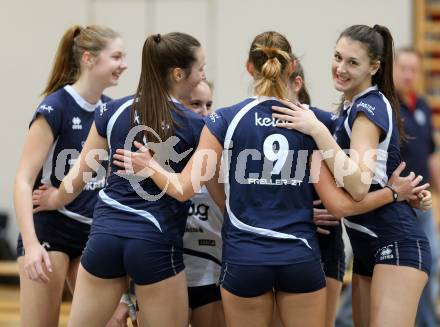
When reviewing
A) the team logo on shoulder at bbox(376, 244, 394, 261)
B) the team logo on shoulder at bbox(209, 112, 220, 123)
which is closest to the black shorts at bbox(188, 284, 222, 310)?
the team logo on shoulder at bbox(376, 244, 394, 261)

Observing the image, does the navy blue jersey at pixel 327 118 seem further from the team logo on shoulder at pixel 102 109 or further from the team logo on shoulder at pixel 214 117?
the team logo on shoulder at pixel 102 109

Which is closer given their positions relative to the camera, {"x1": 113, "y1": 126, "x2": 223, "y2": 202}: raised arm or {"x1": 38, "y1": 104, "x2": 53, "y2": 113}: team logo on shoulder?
{"x1": 113, "y1": 126, "x2": 223, "y2": 202}: raised arm

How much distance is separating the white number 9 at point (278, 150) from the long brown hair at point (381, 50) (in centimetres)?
66

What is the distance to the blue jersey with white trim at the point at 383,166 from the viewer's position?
343 cm

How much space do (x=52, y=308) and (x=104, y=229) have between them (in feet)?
2.56

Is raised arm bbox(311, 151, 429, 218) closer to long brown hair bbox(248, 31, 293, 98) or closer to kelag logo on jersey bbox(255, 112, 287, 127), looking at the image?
kelag logo on jersey bbox(255, 112, 287, 127)

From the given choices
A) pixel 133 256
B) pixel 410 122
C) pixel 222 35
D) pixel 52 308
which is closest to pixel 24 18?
pixel 222 35

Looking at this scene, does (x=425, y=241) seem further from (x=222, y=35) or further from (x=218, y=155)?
(x=222, y=35)

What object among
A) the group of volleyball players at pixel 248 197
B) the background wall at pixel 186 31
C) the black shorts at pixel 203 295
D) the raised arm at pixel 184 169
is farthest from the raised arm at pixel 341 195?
the background wall at pixel 186 31

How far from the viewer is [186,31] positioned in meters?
8.10

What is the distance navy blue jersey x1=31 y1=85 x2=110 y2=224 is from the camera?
13.1 feet

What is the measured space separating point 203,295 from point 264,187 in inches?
33.4

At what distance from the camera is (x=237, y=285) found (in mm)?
3230

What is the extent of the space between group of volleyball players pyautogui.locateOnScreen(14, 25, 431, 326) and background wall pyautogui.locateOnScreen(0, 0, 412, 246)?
4.13 m
